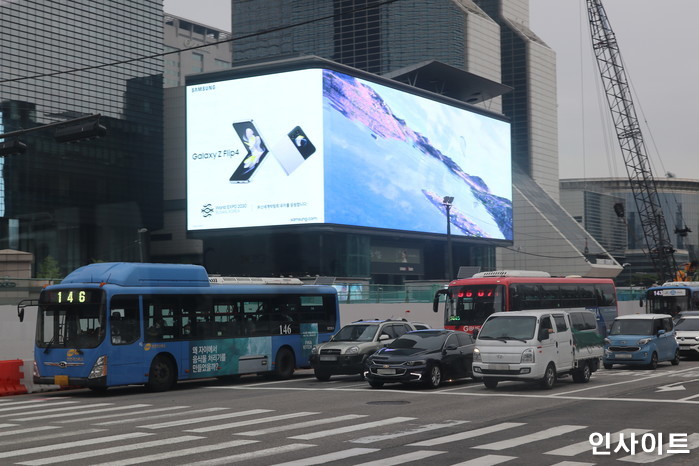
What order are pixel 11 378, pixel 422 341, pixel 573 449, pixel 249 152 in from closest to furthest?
pixel 573 449
pixel 422 341
pixel 11 378
pixel 249 152

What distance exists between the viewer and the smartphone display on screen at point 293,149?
7938cm

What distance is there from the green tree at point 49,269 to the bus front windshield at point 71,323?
8077 cm

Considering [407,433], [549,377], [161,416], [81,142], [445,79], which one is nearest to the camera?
[407,433]

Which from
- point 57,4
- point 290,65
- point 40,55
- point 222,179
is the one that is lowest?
point 222,179

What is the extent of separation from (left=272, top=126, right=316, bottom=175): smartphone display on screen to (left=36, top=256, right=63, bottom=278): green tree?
36002mm

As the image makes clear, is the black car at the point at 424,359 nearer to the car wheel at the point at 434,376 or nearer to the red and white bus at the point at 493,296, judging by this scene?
the car wheel at the point at 434,376

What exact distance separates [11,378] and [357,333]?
1007 cm

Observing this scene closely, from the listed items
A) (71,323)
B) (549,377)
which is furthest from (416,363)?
(71,323)

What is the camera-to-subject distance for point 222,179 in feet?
268

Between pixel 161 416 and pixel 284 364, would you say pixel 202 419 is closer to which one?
pixel 161 416

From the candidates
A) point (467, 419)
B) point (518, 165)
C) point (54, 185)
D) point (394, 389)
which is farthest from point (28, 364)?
point (518, 165)

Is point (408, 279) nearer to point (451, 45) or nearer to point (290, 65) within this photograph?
point (290, 65)

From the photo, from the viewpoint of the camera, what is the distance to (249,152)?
266 ft

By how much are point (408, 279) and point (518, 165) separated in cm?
7984
